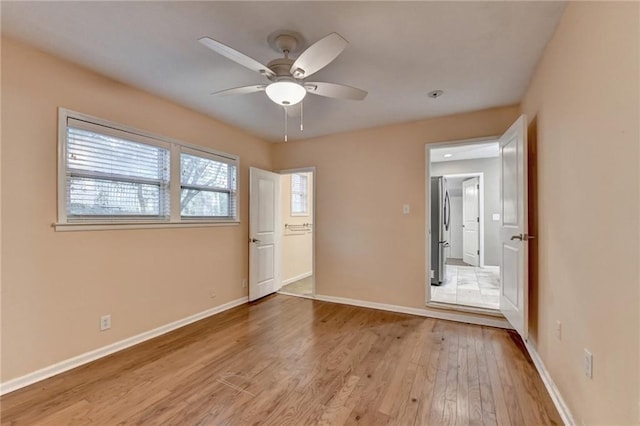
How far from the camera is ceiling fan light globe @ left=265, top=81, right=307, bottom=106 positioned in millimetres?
1880

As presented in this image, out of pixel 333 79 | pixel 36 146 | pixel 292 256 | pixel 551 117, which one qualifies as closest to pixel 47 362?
pixel 36 146

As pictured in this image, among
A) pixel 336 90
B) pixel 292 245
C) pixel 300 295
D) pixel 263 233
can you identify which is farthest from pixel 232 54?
pixel 292 245

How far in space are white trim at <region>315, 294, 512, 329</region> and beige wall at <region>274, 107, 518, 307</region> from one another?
6 cm

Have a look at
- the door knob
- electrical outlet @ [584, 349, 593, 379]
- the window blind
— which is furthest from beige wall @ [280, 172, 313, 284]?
electrical outlet @ [584, 349, 593, 379]

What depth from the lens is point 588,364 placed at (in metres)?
1.43

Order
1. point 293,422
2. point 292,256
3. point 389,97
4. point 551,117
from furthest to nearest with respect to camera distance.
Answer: point 292,256 → point 389,97 → point 551,117 → point 293,422

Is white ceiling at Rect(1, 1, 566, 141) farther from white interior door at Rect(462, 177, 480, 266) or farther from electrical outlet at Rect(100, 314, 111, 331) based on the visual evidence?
white interior door at Rect(462, 177, 480, 266)

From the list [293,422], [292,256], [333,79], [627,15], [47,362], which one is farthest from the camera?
[292,256]

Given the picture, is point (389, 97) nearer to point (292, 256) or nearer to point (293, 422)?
point (293, 422)

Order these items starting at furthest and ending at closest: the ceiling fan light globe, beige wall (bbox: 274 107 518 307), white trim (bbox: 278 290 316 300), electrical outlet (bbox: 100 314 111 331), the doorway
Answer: the doorway < white trim (bbox: 278 290 316 300) < beige wall (bbox: 274 107 518 307) < electrical outlet (bbox: 100 314 111 331) < the ceiling fan light globe

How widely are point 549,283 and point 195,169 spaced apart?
3.56 meters

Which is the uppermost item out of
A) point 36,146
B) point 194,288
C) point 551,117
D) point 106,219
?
point 551,117

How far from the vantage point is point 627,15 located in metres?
1.10

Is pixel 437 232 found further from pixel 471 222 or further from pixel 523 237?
pixel 471 222
